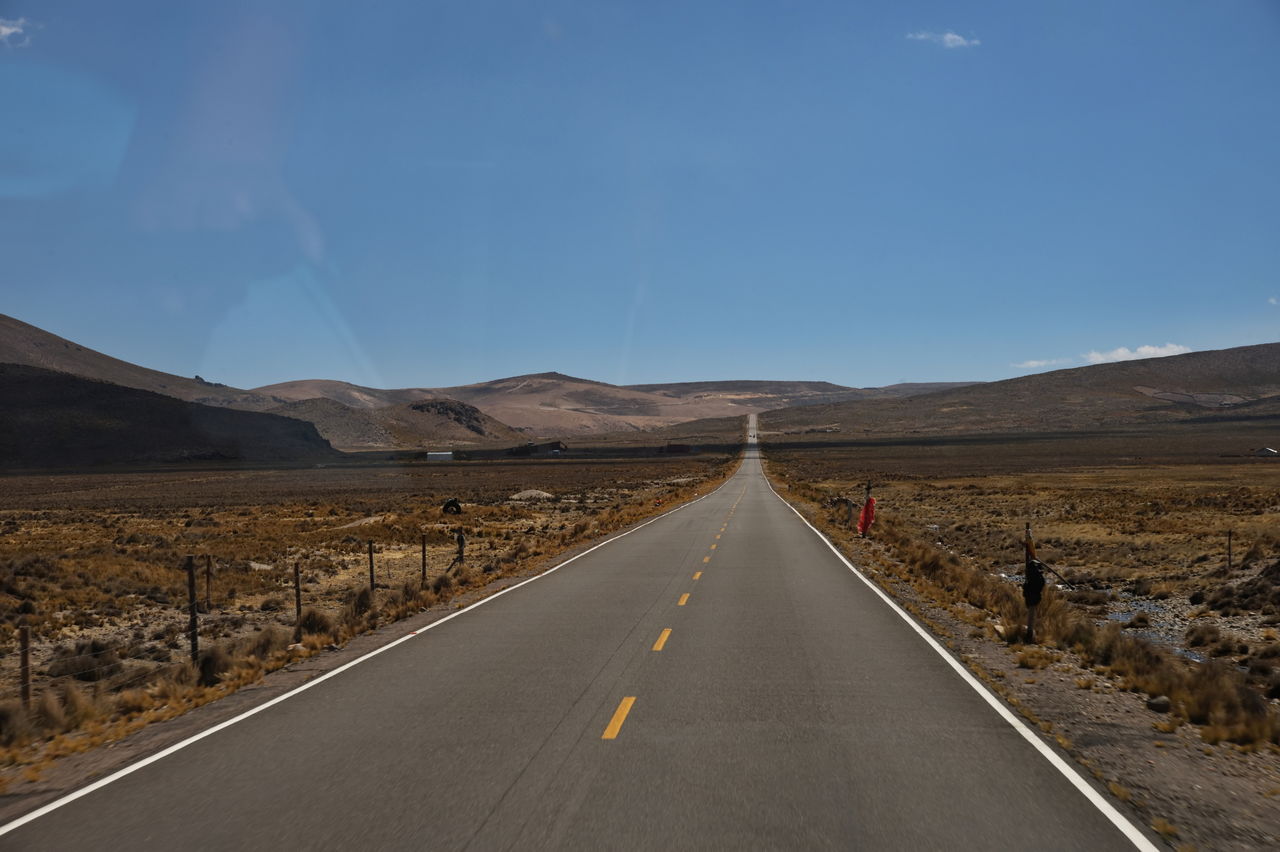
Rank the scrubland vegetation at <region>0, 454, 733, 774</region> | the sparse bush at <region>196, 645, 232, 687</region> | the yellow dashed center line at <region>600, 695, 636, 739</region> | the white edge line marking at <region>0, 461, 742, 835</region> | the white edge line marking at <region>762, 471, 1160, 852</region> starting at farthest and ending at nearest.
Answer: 1. the sparse bush at <region>196, 645, 232, 687</region>
2. the scrubland vegetation at <region>0, 454, 733, 774</region>
3. the yellow dashed center line at <region>600, 695, 636, 739</region>
4. the white edge line marking at <region>0, 461, 742, 835</region>
5. the white edge line marking at <region>762, 471, 1160, 852</region>

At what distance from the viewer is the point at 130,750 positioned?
26.3 ft

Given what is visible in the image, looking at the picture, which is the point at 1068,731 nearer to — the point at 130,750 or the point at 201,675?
the point at 130,750

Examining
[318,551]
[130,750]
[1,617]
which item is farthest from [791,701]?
[318,551]

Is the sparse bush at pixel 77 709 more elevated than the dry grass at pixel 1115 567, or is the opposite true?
the sparse bush at pixel 77 709

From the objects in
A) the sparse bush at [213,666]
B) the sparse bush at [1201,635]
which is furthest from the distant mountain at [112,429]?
the sparse bush at [1201,635]

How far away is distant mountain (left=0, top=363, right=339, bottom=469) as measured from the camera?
13138cm

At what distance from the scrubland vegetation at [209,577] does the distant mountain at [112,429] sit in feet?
230

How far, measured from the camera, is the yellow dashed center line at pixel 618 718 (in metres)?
7.89

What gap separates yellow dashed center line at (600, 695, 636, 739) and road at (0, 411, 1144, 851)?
4 centimetres

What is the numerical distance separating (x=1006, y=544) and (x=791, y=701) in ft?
89.1

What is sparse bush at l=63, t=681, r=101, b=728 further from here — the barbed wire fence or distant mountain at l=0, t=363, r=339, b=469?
distant mountain at l=0, t=363, r=339, b=469

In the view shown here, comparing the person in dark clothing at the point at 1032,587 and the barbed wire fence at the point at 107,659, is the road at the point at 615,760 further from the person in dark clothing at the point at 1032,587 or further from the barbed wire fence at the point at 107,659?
the barbed wire fence at the point at 107,659

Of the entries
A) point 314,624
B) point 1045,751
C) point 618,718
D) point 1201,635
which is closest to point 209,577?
point 314,624

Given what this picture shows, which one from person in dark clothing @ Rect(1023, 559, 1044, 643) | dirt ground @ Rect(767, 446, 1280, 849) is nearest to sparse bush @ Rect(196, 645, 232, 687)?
dirt ground @ Rect(767, 446, 1280, 849)
